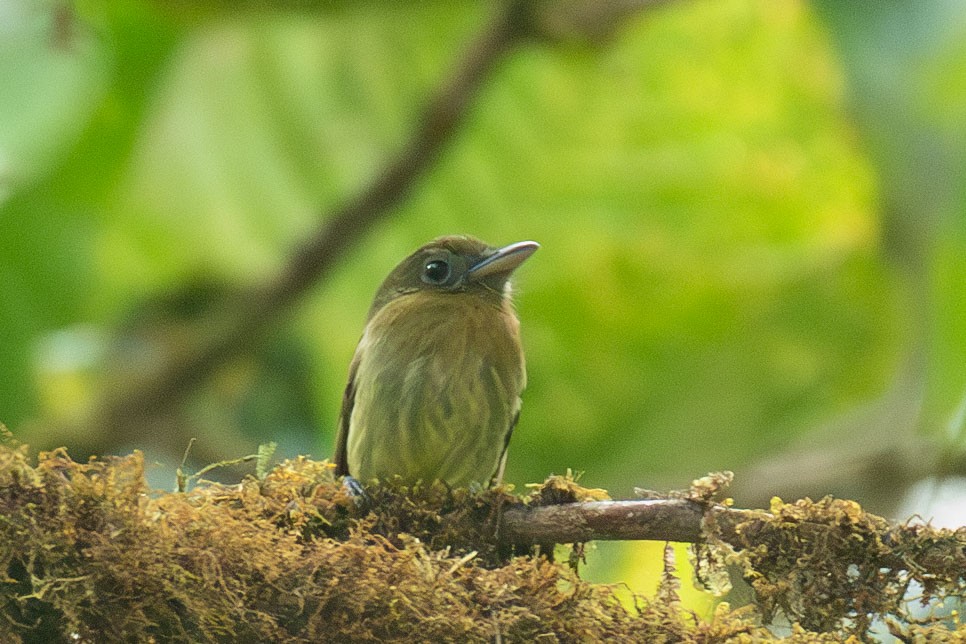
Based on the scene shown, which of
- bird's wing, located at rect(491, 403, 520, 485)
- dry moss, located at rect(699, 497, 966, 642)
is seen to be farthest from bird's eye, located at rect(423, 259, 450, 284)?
dry moss, located at rect(699, 497, 966, 642)

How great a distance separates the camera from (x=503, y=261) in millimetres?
3641

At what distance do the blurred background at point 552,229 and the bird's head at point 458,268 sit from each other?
3.58 ft

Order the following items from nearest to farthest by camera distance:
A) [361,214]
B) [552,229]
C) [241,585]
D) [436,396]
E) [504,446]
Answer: [241,585], [436,396], [504,446], [361,214], [552,229]

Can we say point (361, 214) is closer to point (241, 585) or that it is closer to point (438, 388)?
point (438, 388)

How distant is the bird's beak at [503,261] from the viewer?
3.65m

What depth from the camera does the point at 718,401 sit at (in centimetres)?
561

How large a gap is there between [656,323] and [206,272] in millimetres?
1889

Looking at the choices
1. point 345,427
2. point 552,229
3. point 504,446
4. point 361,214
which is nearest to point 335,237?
point 361,214

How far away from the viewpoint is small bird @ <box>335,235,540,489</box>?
11.0ft

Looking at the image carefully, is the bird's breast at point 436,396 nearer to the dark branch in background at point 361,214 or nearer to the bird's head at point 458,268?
the bird's head at point 458,268

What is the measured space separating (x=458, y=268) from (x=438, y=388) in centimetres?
49

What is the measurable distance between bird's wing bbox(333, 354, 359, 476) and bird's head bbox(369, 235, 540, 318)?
226 mm

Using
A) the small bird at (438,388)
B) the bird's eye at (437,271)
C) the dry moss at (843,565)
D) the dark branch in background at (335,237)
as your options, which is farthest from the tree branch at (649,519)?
the dark branch in background at (335,237)

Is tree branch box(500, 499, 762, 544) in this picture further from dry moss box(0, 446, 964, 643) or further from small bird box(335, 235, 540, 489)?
small bird box(335, 235, 540, 489)
